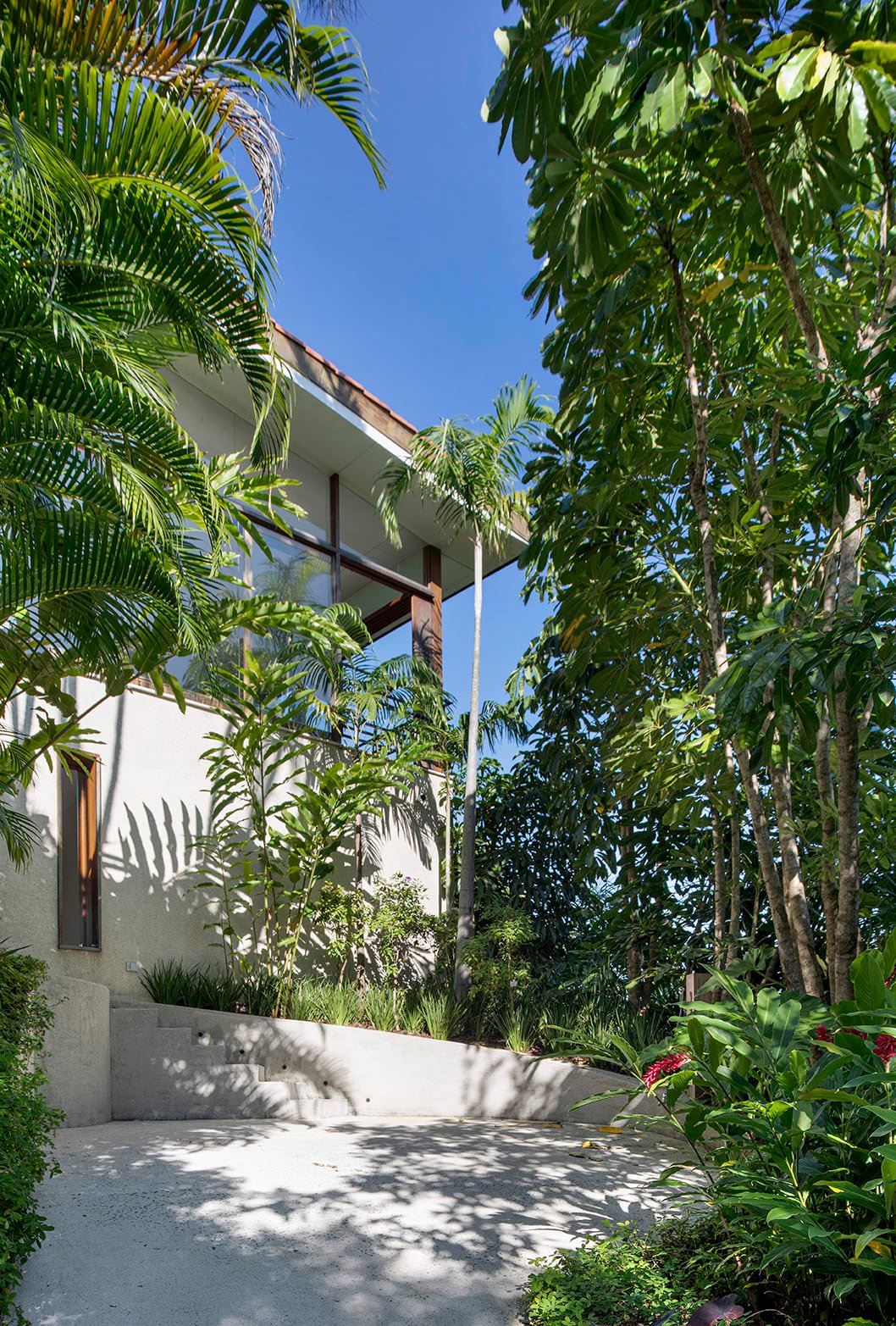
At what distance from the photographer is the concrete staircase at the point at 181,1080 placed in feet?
20.9

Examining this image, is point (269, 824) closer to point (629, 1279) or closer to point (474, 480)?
point (474, 480)

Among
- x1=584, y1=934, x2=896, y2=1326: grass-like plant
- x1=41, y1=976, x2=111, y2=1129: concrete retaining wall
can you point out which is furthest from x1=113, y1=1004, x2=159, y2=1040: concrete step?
x1=584, y1=934, x2=896, y2=1326: grass-like plant

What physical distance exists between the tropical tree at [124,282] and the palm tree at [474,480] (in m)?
3.90

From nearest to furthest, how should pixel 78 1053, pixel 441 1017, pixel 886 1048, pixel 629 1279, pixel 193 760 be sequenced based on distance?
1. pixel 886 1048
2. pixel 629 1279
3. pixel 78 1053
4. pixel 441 1017
5. pixel 193 760

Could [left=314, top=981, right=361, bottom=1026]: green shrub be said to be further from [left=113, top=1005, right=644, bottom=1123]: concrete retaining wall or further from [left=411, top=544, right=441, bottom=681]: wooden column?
[left=411, top=544, right=441, bottom=681]: wooden column

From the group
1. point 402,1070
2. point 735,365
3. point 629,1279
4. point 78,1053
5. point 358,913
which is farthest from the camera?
point 358,913

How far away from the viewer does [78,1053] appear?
5930 millimetres

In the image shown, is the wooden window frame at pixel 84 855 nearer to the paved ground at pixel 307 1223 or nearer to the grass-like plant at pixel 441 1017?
the paved ground at pixel 307 1223

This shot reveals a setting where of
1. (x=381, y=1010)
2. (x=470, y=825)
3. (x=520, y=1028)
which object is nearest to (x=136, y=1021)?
(x=381, y=1010)

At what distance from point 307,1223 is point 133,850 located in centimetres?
434

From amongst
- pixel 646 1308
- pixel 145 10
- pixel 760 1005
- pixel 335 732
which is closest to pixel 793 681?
pixel 760 1005

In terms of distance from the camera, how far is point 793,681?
112 inches

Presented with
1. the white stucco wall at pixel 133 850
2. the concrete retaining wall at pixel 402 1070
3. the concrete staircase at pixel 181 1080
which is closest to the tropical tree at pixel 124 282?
the white stucco wall at pixel 133 850

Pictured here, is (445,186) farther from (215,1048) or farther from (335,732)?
(215,1048)
